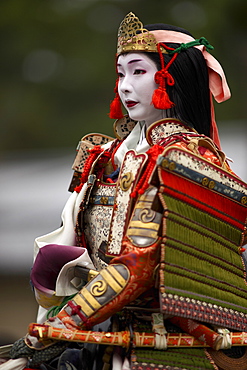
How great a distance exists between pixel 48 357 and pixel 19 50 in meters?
3.00

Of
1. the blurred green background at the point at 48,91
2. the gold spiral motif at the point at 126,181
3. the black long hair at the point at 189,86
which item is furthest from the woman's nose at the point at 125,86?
the blurred green background at the point at 48,91

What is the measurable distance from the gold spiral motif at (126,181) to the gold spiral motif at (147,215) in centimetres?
15

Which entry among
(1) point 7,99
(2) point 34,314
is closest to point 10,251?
(2) point 34,314

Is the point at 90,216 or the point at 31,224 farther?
the point at 31,224

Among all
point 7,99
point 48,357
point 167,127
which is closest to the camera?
point 48,357

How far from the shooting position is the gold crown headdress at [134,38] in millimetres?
2145

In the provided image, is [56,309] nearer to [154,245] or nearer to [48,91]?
[154,245]

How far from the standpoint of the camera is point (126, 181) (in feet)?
6.67

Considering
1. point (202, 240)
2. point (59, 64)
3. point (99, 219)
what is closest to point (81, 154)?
point (99, 219)

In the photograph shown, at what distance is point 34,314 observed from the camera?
3.86m

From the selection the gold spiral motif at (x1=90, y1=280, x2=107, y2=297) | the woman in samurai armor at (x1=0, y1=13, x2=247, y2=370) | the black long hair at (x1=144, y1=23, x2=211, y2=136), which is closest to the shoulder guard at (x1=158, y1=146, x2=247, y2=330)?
the woman in samurai armor at (x1=0, y1=13, x2=247, y2=370)

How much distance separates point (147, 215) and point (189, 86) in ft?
1.67

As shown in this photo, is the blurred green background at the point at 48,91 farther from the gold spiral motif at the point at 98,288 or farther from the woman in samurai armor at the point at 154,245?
the gold spiral motif at the point at 98,288

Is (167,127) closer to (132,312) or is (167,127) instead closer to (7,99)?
(132,312)
